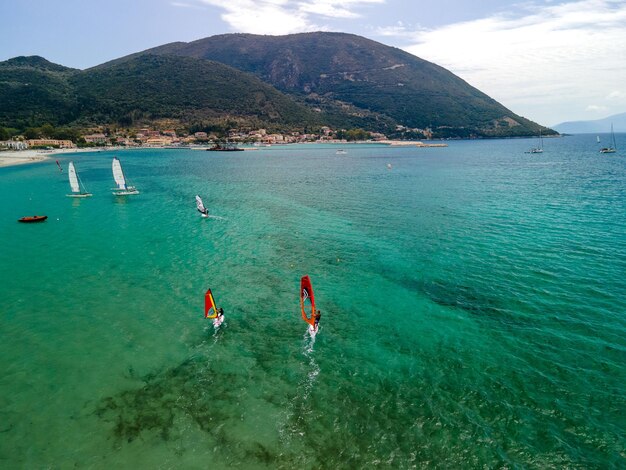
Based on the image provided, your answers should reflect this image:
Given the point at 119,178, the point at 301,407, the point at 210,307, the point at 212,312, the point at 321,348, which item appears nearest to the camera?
the point at 301,407

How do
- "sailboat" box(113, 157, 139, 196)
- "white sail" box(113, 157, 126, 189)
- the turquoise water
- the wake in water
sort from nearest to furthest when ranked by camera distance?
1. the turquoise water
2. the wake in water
3. "sailboat" box(113, 157, 139, 196)
4. "white sail" box(113, 157, 126, 189)

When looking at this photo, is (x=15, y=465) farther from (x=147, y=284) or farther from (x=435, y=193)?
(x=435, y=193)

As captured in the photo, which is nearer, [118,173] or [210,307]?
[210,307]

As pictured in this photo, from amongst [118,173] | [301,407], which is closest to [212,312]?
[301,407]

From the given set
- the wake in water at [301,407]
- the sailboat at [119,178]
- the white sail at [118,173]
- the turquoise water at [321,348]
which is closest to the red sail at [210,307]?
the turquoise water at [321,348]

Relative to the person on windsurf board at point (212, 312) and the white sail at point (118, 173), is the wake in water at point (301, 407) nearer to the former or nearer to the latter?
the person on windsurf board at point (212, 312)

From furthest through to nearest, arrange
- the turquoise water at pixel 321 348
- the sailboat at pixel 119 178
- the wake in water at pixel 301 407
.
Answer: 1. the sailboat at pixel 119 178
2. the wake in water at pixel 301 407
3. the turquoise water at pixel 321 348

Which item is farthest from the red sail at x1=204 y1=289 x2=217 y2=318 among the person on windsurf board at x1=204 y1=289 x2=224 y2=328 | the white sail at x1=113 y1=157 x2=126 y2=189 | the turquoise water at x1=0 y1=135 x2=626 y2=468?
the white sail at x1=113 y1=157 x2=126 y2=189

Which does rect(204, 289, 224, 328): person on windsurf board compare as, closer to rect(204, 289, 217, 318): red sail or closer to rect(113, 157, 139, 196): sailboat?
rect(204, 289, 217, 318): red sail

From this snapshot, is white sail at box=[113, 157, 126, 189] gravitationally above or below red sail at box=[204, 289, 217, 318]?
above

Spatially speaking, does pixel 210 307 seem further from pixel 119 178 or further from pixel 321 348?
pixel 119 178
